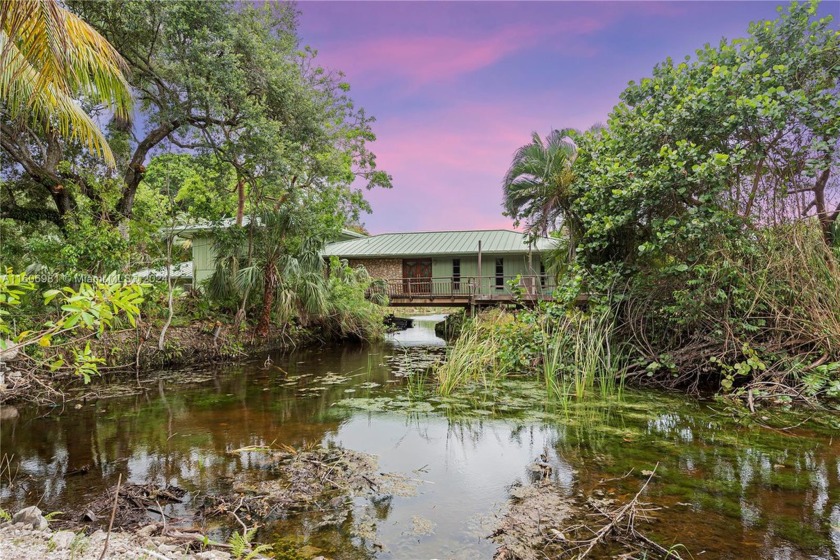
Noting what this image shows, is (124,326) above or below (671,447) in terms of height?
above

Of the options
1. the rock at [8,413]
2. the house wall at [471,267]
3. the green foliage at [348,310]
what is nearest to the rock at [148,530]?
the rock at [8,413]

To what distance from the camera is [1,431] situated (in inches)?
219

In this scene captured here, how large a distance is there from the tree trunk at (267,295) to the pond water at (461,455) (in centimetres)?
471

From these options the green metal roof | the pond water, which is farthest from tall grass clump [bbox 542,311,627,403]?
the green metal roof

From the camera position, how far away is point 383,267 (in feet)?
82.2

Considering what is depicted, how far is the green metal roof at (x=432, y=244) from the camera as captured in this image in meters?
21.8

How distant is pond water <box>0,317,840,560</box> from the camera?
3000 mm

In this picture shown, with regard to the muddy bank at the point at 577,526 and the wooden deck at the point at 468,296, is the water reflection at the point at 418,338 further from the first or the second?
the muddy bank at the point at 577,526

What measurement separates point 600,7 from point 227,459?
979 cm

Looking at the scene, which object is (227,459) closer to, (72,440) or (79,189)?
(72,440)

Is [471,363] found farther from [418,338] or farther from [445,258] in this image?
[445,258]

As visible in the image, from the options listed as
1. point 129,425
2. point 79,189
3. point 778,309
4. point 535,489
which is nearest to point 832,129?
point 778,309

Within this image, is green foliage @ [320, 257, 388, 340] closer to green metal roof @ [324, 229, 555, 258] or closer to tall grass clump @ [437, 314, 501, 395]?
Result: tall grass clump @ [437, 314, 501, 395]

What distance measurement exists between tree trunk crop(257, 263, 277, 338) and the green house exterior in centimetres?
841
